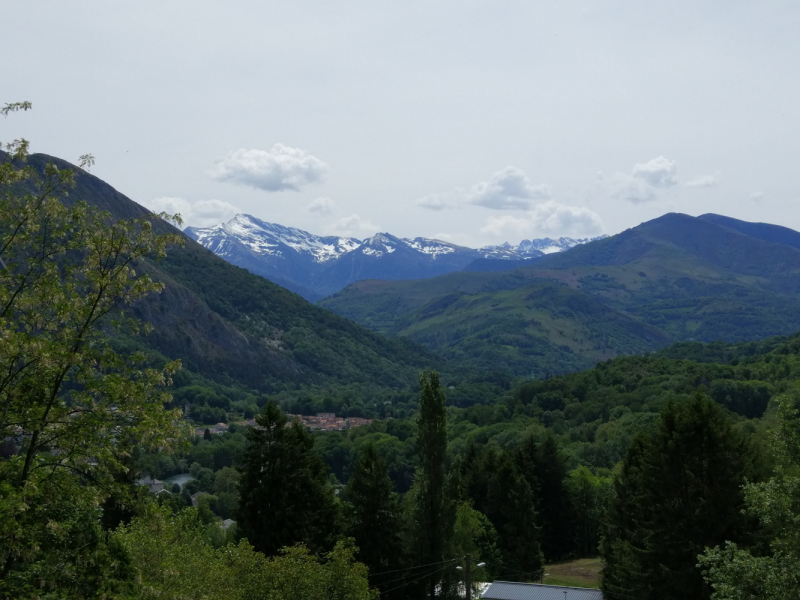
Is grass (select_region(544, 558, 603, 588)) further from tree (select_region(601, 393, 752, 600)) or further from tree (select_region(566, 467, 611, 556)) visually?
tree (select_region(601, 393, 752, 600))

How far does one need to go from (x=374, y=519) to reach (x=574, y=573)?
33.5 metres

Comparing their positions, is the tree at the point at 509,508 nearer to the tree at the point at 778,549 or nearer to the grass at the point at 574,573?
the grass at the point at 574,573

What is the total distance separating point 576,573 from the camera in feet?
217

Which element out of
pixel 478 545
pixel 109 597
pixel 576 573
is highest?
pixel 109 597

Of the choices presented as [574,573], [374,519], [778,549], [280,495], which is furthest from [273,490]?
[574,573]

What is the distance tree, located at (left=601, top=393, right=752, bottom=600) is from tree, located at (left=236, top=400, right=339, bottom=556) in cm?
1586

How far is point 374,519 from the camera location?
41.0 m

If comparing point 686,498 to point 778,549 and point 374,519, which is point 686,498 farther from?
point 374,519

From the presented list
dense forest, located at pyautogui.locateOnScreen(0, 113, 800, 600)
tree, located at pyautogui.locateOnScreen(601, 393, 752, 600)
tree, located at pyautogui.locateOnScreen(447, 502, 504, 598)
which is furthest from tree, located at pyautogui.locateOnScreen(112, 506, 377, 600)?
tree, located at pyautogui.locateOnScreen(447, 502, 504, 598)

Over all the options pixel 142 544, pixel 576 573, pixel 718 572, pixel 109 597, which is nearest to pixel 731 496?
pixel 718 572

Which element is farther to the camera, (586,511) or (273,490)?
(586,511)

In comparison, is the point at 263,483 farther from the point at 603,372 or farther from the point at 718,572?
the point at 603,372

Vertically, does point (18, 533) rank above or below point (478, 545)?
above

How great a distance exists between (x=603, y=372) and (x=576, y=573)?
128 metres
